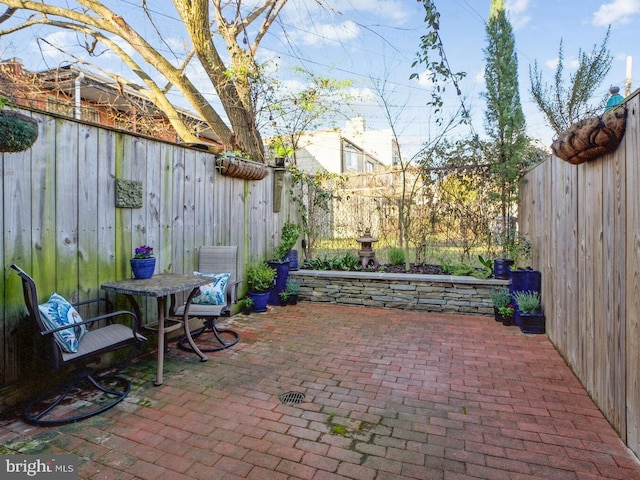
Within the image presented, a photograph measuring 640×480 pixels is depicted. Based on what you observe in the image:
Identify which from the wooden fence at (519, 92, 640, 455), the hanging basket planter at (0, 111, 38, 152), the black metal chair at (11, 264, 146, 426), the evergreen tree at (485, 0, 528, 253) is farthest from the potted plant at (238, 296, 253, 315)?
the evergreen tree at (485, 0, 528, 253)

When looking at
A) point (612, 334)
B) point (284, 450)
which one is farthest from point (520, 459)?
point (284, 450)

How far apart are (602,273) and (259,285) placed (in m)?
3.76

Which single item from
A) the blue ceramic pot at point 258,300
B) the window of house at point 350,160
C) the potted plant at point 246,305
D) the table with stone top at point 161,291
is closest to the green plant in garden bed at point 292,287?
the blue ceramic pot at point 258,300

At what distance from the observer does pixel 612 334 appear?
2139mm

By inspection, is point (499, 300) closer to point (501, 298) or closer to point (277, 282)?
point (501, 298)

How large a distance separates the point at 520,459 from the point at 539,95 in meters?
7.33

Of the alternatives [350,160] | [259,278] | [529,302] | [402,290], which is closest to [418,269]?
[402,290]

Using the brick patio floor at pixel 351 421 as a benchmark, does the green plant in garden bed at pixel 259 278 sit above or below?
above

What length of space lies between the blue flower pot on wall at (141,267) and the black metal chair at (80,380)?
0.40 m

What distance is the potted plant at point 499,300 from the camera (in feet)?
14.4

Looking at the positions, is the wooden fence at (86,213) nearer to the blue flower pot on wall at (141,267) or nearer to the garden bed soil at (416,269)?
the blue flower pot on wall at (141,267)

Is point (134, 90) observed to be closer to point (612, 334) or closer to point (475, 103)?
point (475, 103)

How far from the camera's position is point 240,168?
459 centimetres

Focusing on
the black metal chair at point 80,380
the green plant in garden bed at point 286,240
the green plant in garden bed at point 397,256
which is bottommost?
A: the black metal chair at point 80,380
